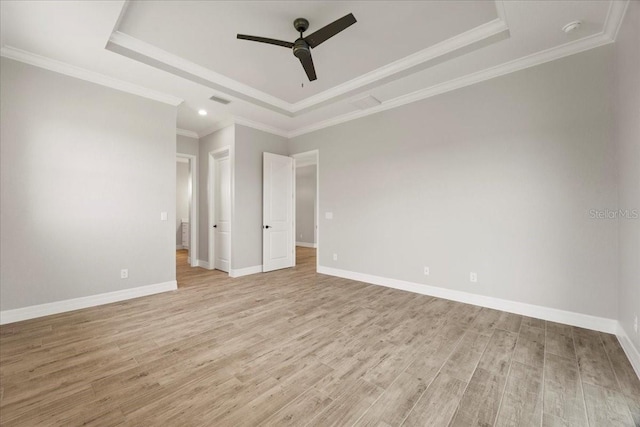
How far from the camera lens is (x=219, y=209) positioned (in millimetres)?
5516

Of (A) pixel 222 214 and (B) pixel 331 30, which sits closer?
(B) pixel 331 30

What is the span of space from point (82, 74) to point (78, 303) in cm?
290

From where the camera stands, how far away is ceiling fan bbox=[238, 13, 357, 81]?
2.20 m

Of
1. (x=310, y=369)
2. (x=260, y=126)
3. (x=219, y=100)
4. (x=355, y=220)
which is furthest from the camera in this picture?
(x=260, y=126)

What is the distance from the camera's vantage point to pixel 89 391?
174 cm

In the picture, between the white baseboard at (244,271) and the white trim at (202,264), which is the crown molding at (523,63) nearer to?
the white baseboard at (244,271)

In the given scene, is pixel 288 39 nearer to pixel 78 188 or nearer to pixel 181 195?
pixel 78 188

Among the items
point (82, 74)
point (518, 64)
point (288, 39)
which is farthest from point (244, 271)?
point (518, 64)

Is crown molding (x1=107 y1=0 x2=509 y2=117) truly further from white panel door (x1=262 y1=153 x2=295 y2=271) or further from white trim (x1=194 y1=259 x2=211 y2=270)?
white trim (x1=194 y1=259 x2=211 y2=270)

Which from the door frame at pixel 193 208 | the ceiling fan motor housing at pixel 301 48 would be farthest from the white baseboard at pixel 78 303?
the ceiling fan motor housing at pixel 301 48

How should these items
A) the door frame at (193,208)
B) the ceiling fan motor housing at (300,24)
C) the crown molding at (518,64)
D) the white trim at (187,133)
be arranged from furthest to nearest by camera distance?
1. the door frame at (193,208)
2. the white trim at (187,133)
3. the ceiling fan motor housing at (300,24)
4. the crown molding at (518,64)

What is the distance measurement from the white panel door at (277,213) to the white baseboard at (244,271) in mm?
119

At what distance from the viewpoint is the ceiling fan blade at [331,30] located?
2139 mm

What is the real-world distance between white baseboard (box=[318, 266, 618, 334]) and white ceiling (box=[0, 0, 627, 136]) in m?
2.82
